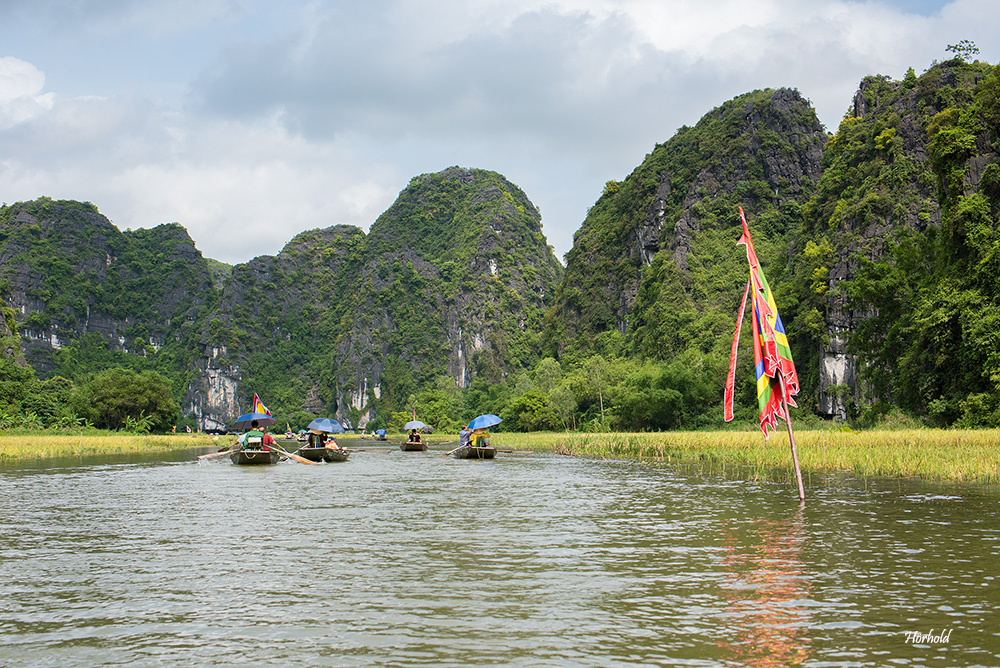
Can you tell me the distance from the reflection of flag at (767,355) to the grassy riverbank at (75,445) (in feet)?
97.4

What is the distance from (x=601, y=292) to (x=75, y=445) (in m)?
61.3

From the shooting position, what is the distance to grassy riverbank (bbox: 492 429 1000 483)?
16250mm

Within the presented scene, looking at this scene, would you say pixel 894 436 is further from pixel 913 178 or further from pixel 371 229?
pixel 371 229

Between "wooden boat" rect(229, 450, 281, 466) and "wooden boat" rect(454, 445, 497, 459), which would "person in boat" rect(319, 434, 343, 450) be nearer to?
"wooden boat" rect(229, 450, 281, 466)

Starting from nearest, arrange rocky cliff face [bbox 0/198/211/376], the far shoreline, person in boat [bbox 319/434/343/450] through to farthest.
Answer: the far shoreline < person in boat [bbox 319/434/343/450] < rocky cliff face [bbox 0/198/211/376]

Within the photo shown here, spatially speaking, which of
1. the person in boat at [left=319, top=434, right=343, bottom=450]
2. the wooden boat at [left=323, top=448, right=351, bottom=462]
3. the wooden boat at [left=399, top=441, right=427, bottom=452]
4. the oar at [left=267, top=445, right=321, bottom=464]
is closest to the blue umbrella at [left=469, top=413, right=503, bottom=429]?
the wooden boat at [left=323, top=448, right=351, bottom=462]

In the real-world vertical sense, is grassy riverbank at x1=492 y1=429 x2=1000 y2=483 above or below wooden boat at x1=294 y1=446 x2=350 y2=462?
above

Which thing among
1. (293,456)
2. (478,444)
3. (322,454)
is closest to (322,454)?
(322,454)

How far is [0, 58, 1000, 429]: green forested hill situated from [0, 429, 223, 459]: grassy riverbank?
9203mm

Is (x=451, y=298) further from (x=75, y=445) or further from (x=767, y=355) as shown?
(x=767, y=355)

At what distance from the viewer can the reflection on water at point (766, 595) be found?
548 centimetres

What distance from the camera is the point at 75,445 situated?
3647 centimetres

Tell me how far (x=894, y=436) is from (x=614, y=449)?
11581 mm

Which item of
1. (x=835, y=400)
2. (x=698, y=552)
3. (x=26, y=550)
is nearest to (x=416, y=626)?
(x=698, y=552)
